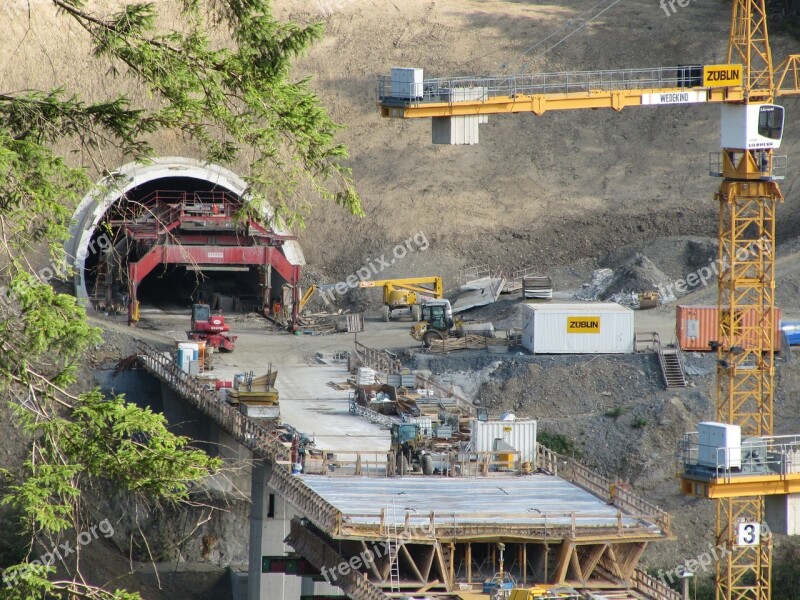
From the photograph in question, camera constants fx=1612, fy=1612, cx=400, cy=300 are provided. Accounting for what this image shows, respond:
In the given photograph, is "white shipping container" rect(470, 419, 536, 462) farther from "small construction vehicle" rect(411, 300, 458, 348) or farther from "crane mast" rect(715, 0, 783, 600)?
"small construction vehicle" rect(411, 300, 458, 348)

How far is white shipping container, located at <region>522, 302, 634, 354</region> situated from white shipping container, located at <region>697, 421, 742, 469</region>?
23223 millimetres

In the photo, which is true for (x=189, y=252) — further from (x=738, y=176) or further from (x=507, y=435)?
(x=507, y=435)

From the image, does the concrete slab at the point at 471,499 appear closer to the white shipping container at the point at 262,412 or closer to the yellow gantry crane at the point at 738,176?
the white shipping container at the point at 262,412

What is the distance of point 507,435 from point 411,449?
2798mm

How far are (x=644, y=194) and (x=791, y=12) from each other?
1792cm

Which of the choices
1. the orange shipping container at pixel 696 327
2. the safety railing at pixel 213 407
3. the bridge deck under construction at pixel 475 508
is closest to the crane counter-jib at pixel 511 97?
the orange shipping container at pixel 696 327

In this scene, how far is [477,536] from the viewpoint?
1470 inches

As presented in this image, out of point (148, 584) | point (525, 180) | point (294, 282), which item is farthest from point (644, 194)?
point (148, 584)

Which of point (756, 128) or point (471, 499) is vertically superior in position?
point (756, 128)

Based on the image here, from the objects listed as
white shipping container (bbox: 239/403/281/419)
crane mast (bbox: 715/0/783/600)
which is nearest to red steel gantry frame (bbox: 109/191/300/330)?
white shipping container (bbox: 239/403/281/419)

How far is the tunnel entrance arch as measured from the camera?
71688 millimetres

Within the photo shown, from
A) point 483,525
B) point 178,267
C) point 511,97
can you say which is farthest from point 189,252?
point 483,525

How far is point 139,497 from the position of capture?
2009cm

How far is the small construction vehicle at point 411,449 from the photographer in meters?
45.1
